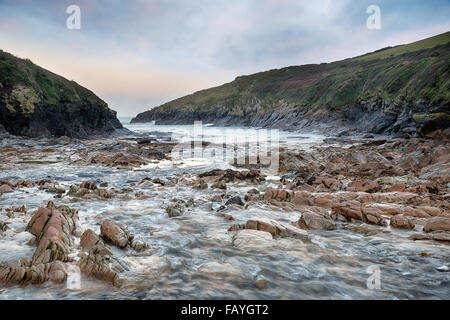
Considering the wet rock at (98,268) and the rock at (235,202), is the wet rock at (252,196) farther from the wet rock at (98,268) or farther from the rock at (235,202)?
the wet rock at (98,268)

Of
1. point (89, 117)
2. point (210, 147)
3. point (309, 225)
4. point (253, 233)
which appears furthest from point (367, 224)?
point (89, 117)

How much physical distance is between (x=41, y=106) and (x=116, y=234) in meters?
34.0

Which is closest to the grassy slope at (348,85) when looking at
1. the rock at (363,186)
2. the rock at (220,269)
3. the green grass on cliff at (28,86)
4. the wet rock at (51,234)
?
the rock at (363,186)

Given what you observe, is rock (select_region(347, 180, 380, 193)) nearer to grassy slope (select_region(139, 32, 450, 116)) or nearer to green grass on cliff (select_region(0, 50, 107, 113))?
grassy slope (select_region(139, 32, 450, 116))

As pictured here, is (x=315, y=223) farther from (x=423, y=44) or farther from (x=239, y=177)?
(x=423, y=44)

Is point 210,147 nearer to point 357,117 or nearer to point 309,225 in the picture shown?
point 309,225

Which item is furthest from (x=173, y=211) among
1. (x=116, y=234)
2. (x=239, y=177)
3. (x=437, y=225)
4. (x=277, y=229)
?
(x=437, y=225)

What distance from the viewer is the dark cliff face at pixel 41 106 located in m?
29.0

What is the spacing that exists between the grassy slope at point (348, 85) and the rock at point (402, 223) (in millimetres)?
26971

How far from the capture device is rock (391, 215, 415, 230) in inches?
263
